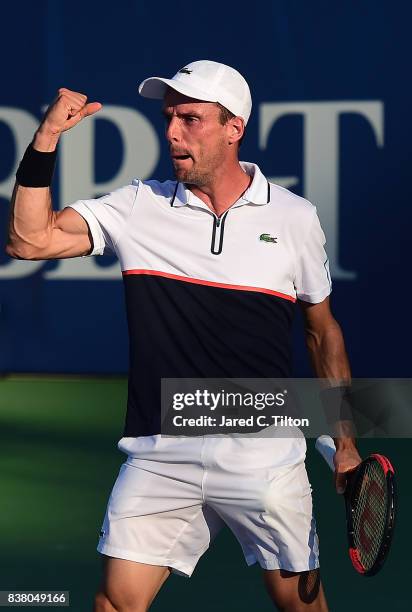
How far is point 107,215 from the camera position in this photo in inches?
146

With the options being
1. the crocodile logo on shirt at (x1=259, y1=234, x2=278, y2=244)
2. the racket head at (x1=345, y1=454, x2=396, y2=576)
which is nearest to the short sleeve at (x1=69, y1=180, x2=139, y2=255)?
the crocodile logo on shirt at (x1=259, y1=234, x2=278, y2=244)

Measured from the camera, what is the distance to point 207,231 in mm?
3686

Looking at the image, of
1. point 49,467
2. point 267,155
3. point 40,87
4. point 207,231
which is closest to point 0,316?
point 40,87

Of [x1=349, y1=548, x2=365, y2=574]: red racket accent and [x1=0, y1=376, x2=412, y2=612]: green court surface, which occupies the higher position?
[x1=349, y1=548, x2=365, y2=574]: red racket accent

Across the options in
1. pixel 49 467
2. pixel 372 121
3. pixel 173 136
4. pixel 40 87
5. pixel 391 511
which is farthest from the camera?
pixel 40 87

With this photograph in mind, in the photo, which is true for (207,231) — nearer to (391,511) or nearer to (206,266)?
(206,266)

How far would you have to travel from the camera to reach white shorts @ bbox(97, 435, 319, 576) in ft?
11.7

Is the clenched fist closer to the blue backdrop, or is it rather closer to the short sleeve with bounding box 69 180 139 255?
the short sleeve with bounding box 69 180 139 255

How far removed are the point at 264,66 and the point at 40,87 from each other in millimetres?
1712

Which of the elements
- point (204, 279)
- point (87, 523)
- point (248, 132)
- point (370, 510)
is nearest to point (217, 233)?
point (204, 279)

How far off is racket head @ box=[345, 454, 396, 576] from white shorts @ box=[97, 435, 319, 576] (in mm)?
120

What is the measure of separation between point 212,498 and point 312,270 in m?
0.71

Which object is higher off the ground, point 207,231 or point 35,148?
point 35,148

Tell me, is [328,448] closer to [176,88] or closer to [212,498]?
[212,498]
